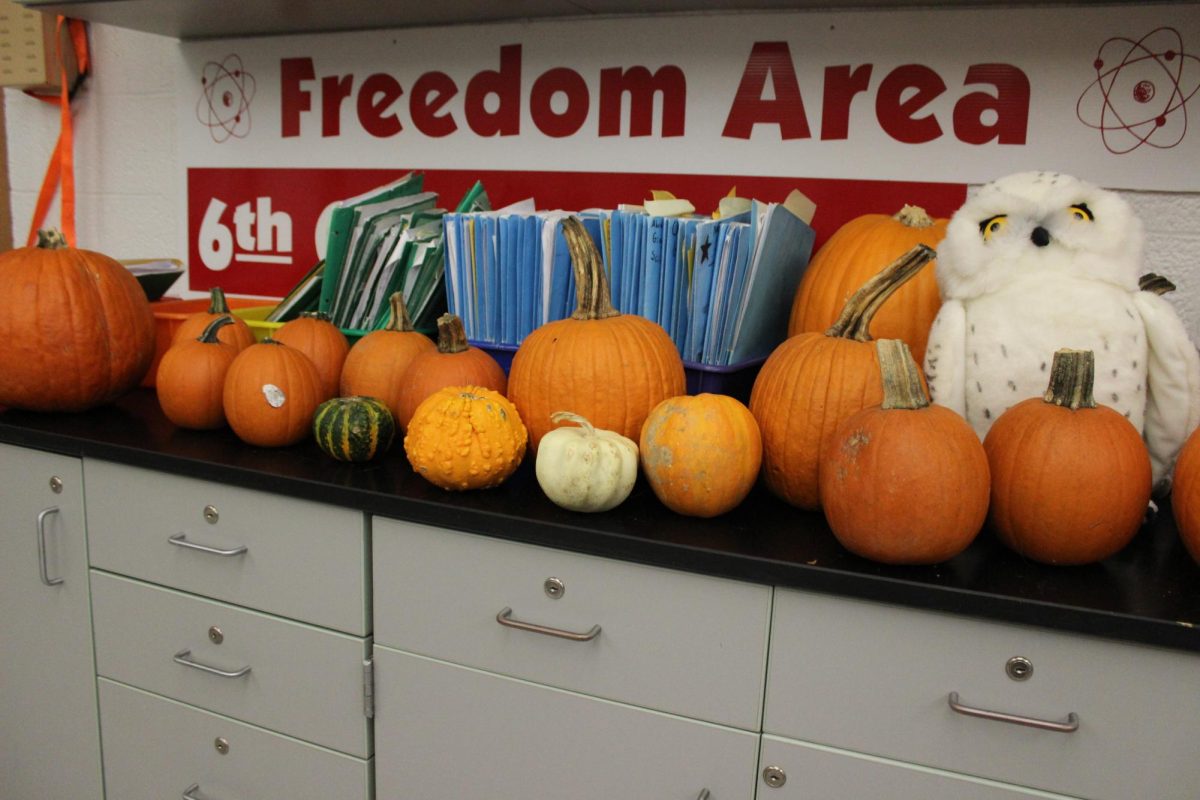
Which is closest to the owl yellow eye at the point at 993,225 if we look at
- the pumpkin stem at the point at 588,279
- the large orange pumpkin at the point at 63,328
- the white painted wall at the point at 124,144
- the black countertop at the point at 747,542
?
the black countertop at the point at 747,542

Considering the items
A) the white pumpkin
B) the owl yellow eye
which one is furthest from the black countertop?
the owl yellow eye

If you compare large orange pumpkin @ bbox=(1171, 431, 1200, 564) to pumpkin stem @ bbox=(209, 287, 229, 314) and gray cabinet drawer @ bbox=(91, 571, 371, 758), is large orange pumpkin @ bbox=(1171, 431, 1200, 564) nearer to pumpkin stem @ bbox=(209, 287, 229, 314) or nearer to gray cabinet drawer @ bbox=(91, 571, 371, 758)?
gray cabinet drawer @ bbox=(91, 571, 371, 758)

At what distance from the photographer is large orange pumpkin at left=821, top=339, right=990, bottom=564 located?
Answer: 0.85m

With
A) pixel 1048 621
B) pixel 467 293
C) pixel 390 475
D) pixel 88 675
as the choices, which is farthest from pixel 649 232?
pixel 88 675

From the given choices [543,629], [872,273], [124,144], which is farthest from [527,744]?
[124,144]

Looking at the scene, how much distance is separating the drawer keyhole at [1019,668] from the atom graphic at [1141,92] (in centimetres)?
86

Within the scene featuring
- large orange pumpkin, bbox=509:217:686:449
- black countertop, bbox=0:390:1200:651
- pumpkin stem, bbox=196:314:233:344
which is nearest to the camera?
black countertop, bbox=0:390:1200:651

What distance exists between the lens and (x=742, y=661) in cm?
94

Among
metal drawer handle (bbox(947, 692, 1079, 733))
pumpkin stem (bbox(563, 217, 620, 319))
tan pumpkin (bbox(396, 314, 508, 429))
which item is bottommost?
metal drawer handle (bbox(947, 692, 1079, 733))

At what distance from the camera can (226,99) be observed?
195cm

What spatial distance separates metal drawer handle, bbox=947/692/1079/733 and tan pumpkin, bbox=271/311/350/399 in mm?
985

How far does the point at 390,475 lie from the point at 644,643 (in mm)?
424

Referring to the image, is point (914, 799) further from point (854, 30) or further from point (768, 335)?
point (854, 30)

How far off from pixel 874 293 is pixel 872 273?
0.20m
